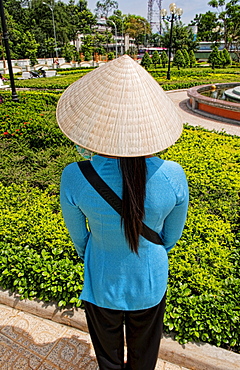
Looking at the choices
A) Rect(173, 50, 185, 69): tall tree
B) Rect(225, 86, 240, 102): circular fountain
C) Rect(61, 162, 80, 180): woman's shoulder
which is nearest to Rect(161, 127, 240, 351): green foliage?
Rect(61, 162, 80, 180): woman's shoulder

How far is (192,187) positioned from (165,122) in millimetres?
2996

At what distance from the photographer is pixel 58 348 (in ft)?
7.48

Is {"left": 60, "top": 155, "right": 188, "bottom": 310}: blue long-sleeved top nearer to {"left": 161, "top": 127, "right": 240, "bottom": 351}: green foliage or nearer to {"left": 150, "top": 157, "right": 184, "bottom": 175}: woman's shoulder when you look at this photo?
{"left": 150, "top": 157, "right": 184, "bottom": 175}: woman's shoulder

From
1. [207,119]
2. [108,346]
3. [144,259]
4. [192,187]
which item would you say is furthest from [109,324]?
[207,119]

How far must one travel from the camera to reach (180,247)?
2.89 meters

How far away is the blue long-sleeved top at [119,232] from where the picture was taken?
1222mm

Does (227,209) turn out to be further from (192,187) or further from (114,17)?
(114,17)

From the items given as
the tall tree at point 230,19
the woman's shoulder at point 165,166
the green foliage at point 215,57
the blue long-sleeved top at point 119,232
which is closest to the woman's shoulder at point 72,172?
the blue long-sleeved top at point 119,232

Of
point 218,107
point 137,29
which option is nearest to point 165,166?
point 218,107

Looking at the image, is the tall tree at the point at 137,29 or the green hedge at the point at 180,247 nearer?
the green hedge at the point at 180,247

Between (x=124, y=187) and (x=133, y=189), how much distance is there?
1.5 inches

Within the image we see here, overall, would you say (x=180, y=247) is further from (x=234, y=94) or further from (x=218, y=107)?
(x=234, y=94)

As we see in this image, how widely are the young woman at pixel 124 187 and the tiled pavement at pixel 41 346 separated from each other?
0.92m

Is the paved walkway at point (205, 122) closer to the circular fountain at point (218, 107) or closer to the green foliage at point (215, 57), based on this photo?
the circular fountain at point (218, 107)
